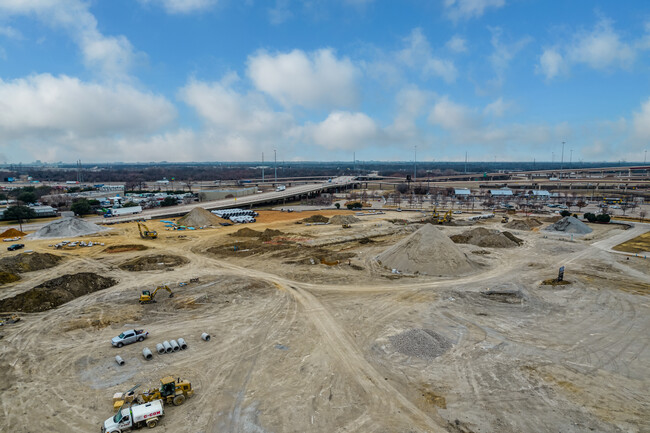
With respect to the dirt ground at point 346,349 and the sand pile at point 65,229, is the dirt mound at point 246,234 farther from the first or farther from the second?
the sand pile at point 65,229

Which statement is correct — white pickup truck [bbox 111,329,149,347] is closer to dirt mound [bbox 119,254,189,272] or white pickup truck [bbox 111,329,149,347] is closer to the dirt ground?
the dirt ground

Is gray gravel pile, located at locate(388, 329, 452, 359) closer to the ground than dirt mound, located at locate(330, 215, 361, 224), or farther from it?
closer to the ground

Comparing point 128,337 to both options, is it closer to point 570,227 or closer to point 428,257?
point 428,257

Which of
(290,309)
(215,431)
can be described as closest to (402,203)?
(290,309)

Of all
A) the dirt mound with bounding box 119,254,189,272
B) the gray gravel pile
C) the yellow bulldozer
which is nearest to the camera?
the yellow bulldozer

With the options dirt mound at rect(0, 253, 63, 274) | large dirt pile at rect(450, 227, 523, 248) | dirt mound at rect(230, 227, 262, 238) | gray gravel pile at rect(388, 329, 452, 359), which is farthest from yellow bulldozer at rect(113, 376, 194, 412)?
large dirt pile at rect(450, 227, 523, 248)

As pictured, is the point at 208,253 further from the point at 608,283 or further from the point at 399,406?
the point at 608,283
